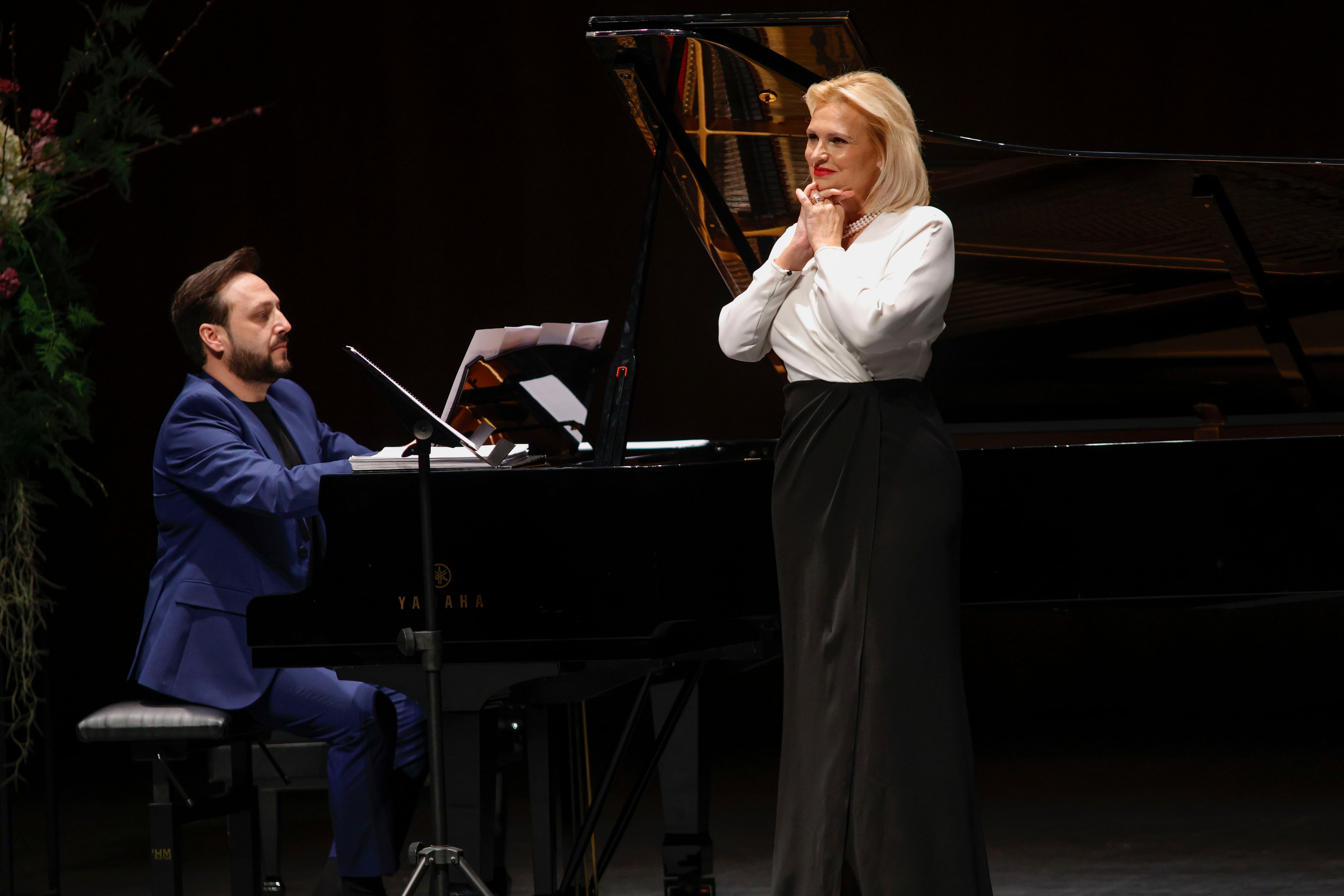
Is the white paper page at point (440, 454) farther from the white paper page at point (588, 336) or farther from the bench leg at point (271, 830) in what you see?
the bench leg at point (271, 830)

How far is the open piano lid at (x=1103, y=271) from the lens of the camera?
9.55 feet

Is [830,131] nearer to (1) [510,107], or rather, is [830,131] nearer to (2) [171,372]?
(1) [510,107]

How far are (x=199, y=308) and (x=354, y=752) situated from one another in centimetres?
99

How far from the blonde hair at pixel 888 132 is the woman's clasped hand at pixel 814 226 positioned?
6 centimetres

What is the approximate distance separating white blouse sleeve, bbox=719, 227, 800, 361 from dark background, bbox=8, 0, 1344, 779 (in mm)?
3252

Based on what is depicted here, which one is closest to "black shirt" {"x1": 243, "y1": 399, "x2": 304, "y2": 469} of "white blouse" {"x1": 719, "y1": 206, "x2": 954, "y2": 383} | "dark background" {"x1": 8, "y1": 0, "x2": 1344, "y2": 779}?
"white blouse" {"x1": 719, "y1": 206, "x2": 954, "y2": 383}

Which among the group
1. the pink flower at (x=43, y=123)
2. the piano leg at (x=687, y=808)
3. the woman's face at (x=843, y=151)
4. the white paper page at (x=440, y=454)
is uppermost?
the pink flower at (x=43, y=123)

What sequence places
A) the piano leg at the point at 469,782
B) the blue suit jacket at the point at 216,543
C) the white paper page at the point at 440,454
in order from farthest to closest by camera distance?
the blue suit jacket at the point at 216,543 → the white paper page at the point at 440,454 → the piano leg at the point at 469,782

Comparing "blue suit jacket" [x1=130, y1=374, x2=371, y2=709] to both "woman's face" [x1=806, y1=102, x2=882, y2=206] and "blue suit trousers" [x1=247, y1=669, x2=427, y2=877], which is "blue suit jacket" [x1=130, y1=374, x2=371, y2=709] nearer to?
"blue suit trousers" [x1=247, y1=669, x2=427, y2=877]

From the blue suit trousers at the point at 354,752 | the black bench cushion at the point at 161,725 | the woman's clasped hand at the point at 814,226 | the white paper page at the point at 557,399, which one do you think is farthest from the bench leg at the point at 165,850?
the woman's clasped hand at the point at 814,226

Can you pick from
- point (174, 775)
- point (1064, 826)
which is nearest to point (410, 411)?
point (174, 775)

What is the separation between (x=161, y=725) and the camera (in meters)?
2.61

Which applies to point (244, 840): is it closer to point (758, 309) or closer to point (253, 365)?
point (253, 365)

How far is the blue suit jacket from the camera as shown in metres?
2.68
